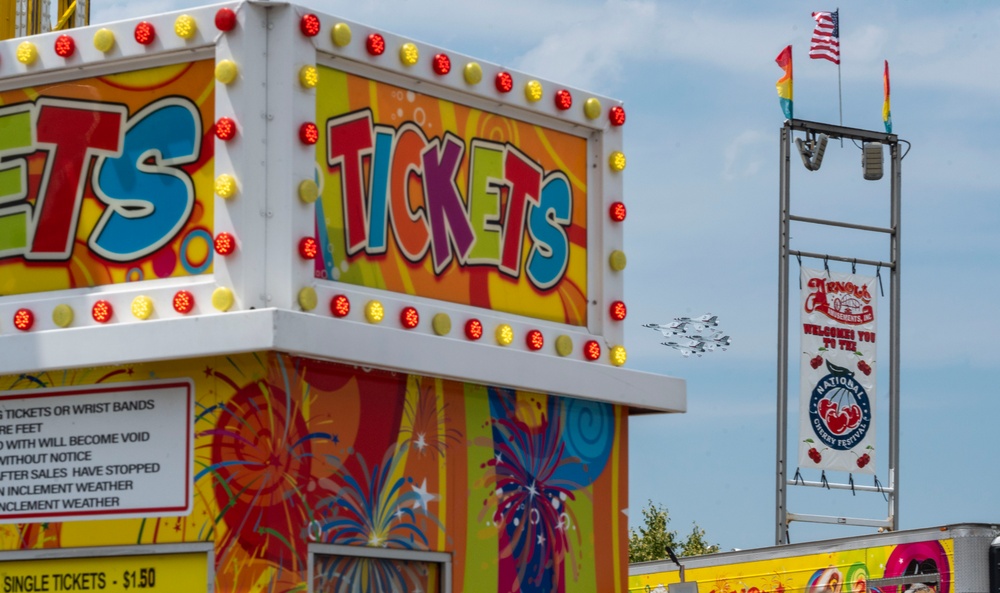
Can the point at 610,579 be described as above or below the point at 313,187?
below

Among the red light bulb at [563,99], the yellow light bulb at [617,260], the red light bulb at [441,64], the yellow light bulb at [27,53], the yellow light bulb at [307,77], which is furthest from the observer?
the yellow light bulb at [617,260]

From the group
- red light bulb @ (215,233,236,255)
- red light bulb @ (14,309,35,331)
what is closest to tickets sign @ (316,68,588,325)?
red light bulb @ (215,233,236,255)

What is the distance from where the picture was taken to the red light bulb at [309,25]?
9.10 meters

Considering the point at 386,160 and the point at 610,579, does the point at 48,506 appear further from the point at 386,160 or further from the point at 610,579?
the point at 610,579

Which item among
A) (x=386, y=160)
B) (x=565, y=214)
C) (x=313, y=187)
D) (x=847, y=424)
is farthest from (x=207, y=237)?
(x=847, y=424)

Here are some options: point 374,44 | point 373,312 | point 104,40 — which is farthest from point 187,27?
point 373,312

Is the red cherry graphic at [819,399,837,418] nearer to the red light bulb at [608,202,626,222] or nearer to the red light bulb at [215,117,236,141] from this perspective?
the red light bulb at [608,202,626,222]

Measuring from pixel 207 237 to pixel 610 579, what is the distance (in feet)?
11.7

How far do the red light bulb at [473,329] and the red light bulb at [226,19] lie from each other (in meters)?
2.20

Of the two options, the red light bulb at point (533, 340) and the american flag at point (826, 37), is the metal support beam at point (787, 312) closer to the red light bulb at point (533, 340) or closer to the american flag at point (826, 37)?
the american flag at point (826, 37)

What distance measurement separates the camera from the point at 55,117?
380 inches

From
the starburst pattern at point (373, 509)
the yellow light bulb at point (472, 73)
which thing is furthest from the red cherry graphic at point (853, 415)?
the starburst pattern at point (373, 509)

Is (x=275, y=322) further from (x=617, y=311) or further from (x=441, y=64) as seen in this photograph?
(x=617, y=311)

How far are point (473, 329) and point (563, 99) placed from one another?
5.98 feet
